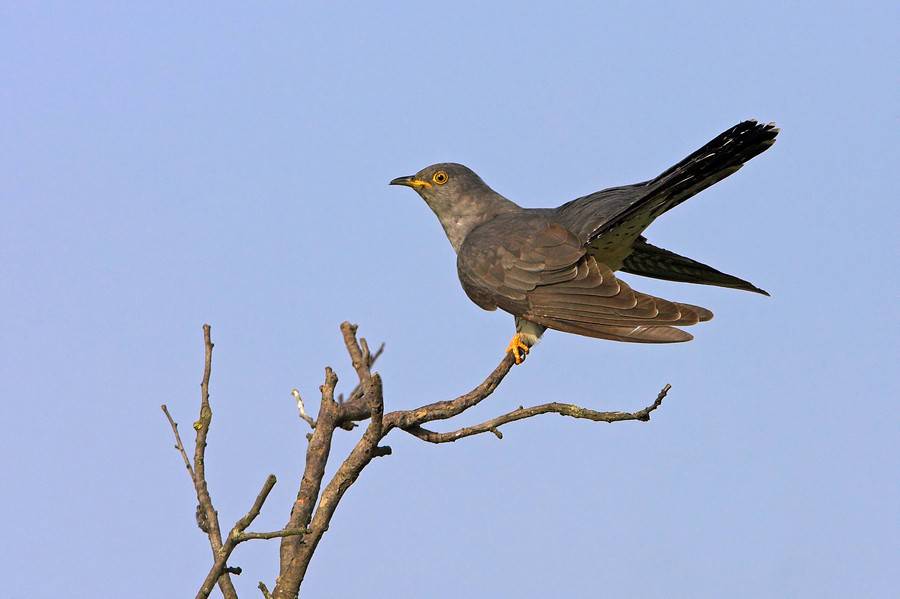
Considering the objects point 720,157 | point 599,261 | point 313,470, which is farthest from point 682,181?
point 313,470

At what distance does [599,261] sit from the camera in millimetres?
5605

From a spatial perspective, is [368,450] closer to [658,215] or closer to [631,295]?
[631,295]

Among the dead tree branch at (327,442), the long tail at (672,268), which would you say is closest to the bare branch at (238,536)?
the dead tree branch at (327,442)

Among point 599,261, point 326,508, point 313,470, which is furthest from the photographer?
point 599,261

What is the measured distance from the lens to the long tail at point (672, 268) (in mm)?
5707

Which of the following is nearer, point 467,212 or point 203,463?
point 203,463

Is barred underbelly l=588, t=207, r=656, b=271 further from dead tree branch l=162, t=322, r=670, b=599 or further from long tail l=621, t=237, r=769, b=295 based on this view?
dead tree branch l=162, t=322, r=670, b=599

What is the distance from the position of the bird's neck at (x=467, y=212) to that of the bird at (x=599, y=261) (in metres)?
0.19

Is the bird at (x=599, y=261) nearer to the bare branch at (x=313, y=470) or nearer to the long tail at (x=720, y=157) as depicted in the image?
the long tail at (x=720, y=157)

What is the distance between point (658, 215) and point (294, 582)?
2924mm

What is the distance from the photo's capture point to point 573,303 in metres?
4.98

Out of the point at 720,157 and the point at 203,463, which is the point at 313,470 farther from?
the point at 720,157

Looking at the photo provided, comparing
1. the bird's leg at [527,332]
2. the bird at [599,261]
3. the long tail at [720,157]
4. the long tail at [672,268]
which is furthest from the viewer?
the long tail at [672,268]

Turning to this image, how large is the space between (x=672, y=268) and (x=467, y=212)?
151 centimetres
